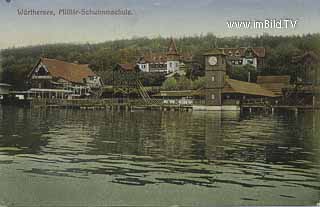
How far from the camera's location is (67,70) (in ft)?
9.44

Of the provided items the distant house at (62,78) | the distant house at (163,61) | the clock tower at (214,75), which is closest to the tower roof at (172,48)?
the distant house at (163,61)

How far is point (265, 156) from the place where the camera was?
2.83 meters

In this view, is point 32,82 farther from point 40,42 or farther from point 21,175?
point 21,175

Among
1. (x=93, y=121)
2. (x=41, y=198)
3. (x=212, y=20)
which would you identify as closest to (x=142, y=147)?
(x=93, y=121)

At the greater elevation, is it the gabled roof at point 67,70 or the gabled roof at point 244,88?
the gabled roof at point 67,70

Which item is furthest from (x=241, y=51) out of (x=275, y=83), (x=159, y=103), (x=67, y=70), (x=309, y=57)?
(x=67, y=70)

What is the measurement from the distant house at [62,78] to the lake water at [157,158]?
13 cm

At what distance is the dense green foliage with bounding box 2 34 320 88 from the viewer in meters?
2.81

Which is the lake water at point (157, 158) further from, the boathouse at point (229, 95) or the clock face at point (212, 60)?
the clock face at point (212, 60)

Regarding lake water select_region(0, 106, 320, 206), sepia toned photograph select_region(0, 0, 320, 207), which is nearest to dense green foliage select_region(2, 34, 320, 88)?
sepia toned photograph select_region(0, 0, 320, 207)

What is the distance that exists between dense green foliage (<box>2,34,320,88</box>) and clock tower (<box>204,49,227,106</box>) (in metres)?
0.05

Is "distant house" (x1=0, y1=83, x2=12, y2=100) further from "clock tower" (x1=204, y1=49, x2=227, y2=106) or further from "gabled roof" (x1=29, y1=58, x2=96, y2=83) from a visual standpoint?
"clock tower" (x1=204, y1=49, x2=227, y2=106)

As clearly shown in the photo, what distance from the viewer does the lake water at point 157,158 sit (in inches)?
105

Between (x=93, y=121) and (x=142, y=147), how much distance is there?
1.10ft
